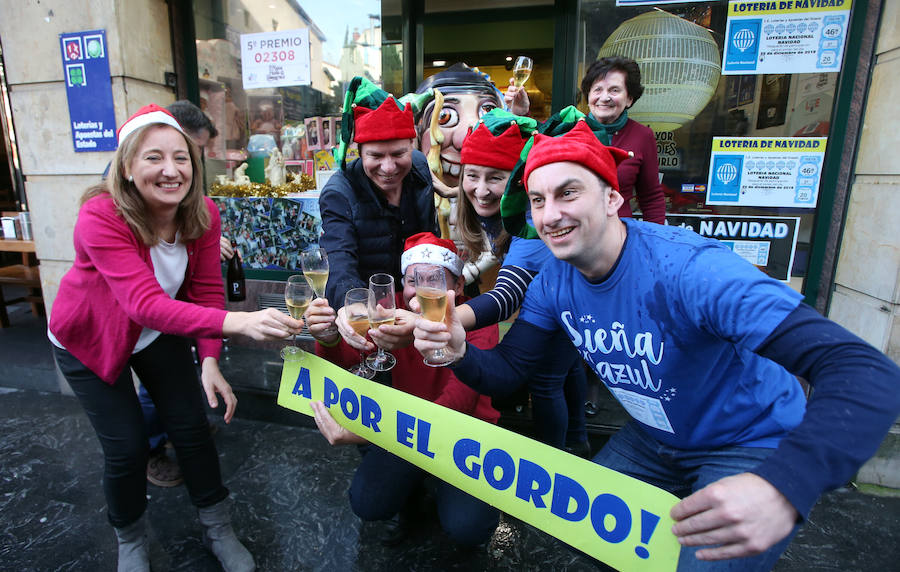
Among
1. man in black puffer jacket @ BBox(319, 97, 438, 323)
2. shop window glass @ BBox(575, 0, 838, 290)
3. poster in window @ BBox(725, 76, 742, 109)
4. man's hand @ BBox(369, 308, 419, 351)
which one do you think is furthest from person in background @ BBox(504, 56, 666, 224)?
man's hand @ BBox(369, 308, 419, 351)

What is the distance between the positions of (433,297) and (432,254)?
2.27ft

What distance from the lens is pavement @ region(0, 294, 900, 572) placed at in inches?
91.7

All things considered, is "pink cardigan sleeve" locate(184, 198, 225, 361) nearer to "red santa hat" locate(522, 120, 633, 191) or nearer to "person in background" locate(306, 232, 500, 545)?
"person in background" locate(306, 232, 500, 545)

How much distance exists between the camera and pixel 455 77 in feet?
10.8

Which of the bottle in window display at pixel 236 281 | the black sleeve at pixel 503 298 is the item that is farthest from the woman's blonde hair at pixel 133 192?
the bottle in window display at pixel 236 281

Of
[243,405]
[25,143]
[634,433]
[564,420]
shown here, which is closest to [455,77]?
[564,420]

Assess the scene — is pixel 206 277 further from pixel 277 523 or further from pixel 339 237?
pixel 277 523

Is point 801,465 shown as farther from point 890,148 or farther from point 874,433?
point 890,148

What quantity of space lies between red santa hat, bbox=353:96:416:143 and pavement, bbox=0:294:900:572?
197 centimetres

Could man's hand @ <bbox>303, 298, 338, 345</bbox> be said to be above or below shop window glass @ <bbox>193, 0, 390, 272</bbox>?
below

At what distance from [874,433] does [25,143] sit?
5.19 meters

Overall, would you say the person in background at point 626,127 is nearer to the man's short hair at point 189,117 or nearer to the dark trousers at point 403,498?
the dark trousers at point 403,498

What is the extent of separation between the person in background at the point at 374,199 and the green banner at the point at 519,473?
Answer: 1.68ft

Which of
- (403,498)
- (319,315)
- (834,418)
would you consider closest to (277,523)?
(403,498)
